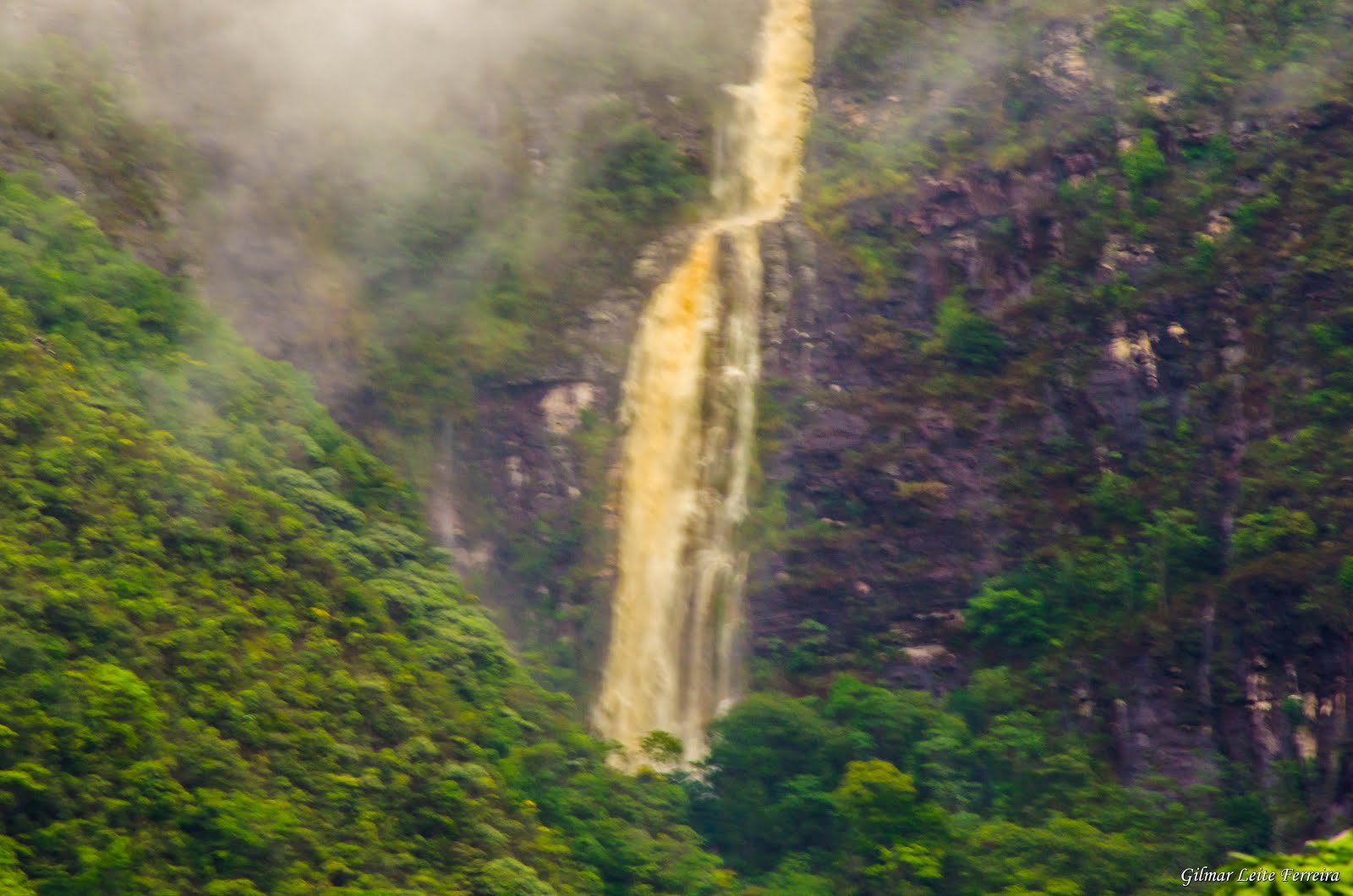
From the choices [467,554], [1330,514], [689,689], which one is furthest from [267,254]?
[1330,514]

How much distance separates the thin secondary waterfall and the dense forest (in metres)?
0.46

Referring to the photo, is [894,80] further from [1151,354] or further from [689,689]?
[689,689]

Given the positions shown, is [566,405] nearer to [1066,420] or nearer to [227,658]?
[1066,420]

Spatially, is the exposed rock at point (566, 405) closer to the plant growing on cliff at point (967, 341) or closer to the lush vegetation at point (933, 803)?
the plant growing on cliff at point (967, 341)

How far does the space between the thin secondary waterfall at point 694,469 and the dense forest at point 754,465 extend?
0.46 metres

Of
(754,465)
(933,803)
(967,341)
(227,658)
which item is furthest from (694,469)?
(227,658)

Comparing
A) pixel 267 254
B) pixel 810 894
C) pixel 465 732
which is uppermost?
pixel 267 254

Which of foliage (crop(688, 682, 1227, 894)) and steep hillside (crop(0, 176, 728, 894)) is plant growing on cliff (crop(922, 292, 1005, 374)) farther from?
steep hillside (crop(0, 176, 728, 894))

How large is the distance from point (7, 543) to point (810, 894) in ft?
47.7

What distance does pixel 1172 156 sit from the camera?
47312 mm

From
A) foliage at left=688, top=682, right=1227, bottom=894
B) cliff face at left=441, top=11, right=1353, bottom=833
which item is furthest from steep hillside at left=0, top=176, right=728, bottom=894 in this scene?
cliff face at left=441, top=11, right=1353, bottom=833

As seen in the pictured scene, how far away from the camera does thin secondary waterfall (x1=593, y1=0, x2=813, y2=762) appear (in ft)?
149

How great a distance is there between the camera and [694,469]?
4703 cm

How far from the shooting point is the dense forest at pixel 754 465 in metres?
36.9
